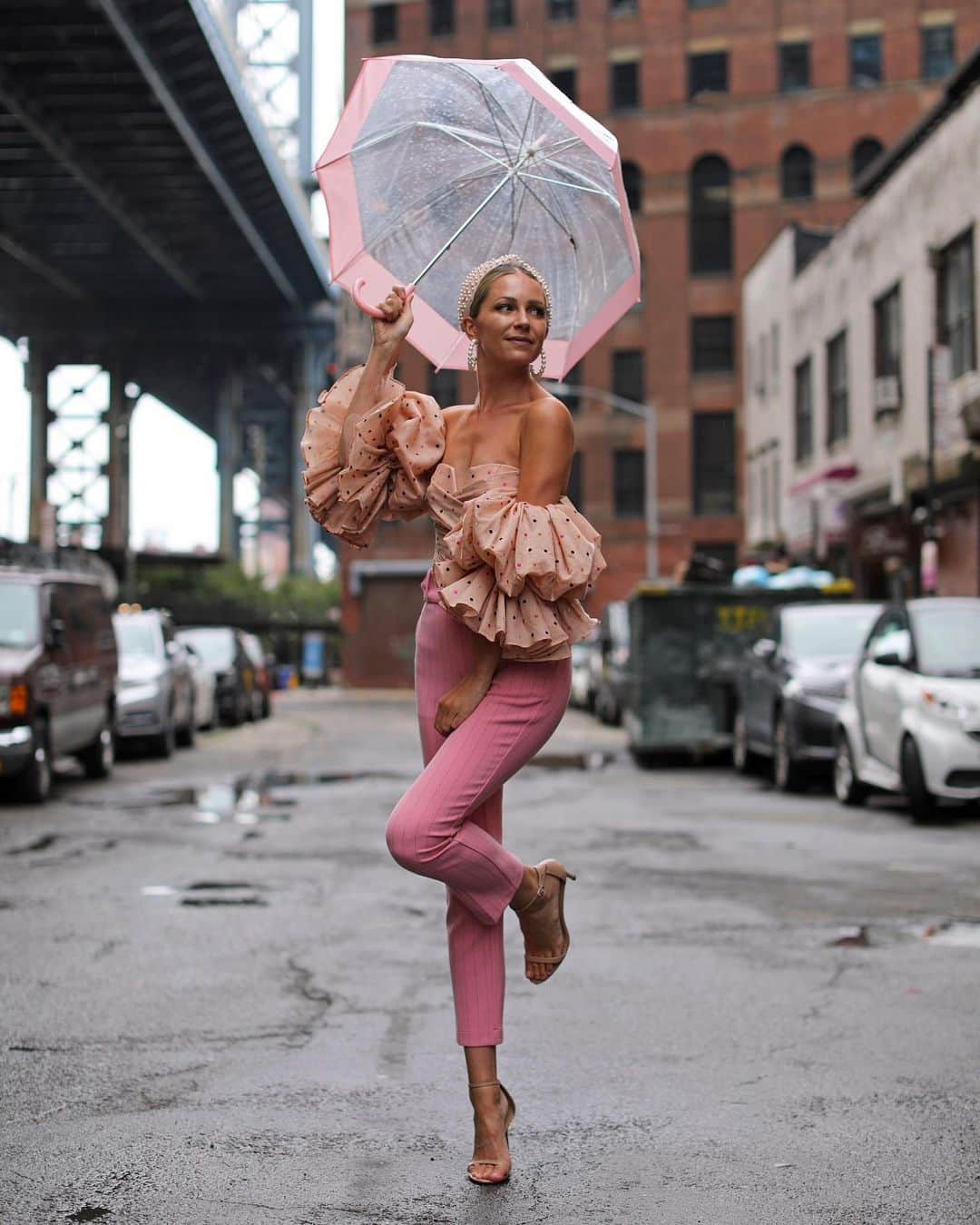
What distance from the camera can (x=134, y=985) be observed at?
6.93 metres

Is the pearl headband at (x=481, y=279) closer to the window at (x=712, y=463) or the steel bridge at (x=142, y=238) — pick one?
the steel bridge at (x=142, y=238)

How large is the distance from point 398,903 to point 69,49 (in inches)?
1560

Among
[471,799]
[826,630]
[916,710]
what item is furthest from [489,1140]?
[826,630]

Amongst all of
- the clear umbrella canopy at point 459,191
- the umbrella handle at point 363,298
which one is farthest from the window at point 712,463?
the umbrella handle at point 363,298

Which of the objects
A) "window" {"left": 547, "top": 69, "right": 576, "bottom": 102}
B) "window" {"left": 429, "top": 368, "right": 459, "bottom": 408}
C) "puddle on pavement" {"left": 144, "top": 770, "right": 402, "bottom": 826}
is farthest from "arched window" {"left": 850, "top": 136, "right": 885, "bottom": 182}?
"puddle on pavement" {"left": 144, "top": 770, "right": 402, "bottom": 826}

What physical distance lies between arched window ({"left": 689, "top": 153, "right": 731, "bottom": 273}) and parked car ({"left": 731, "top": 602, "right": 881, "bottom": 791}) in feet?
132

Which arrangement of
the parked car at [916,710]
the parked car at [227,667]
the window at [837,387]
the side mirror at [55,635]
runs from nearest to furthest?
the parked car at [916,710] → the side mirror at [55,635] → the parked car at [227,667] → the window at [837,387]

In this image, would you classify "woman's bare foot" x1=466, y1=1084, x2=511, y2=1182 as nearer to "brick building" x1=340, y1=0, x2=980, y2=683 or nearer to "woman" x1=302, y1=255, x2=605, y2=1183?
"woman" x1=302, y1=255, x2=605, y2=1183

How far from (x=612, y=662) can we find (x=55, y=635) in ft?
49.6

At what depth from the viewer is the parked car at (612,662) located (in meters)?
28.8

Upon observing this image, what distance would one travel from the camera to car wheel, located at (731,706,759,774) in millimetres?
18531

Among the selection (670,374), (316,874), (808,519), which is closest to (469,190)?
(316,874)

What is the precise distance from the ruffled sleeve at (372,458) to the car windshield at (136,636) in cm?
1893

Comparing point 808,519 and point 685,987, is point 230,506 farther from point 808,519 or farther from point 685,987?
point 685,987
